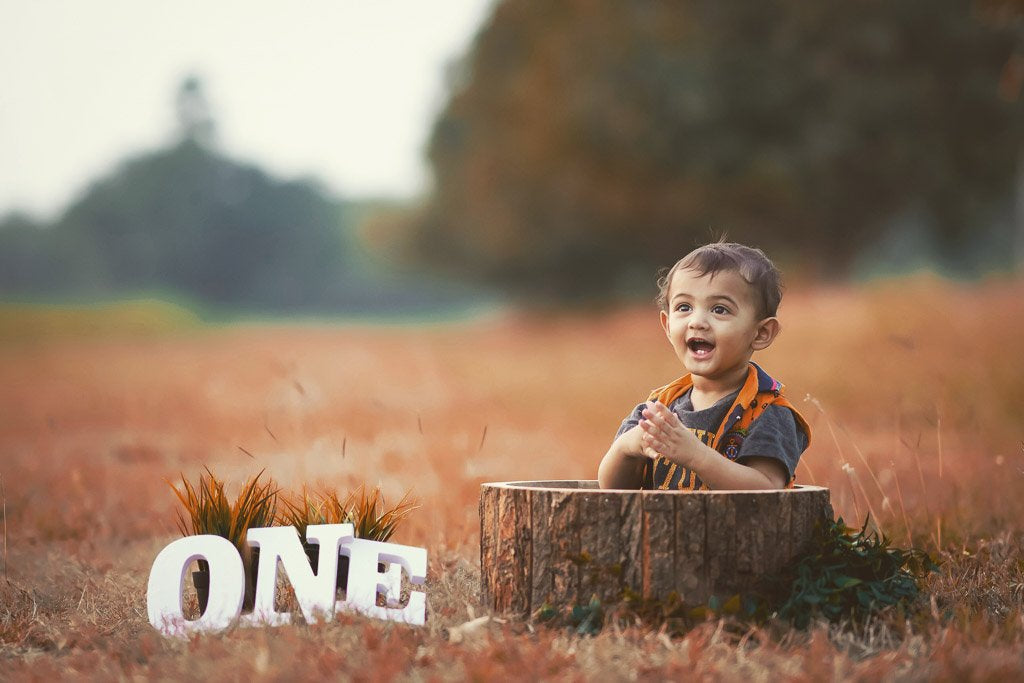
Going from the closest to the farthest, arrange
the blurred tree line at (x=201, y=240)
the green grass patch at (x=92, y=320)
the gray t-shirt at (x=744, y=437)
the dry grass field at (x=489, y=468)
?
the dry grass field at (x=489, y=468) < the gray t-shirt at (x=744, y=437) < the green grass patch at (x=92, y=320) < the blurred tree line at (x=201, y=240)

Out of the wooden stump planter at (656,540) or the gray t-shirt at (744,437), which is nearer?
the wooden stump planter at (656,540)

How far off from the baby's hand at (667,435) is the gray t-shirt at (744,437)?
0.93ft

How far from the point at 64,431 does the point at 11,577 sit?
668 cm

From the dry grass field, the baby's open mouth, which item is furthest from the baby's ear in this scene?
the dry grass field

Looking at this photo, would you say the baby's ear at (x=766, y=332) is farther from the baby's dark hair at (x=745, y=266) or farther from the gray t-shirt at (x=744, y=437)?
the gray t-shirt at (x=744, y=437)

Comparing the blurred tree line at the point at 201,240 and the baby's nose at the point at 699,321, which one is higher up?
the blurred tree line at the point at 201,240

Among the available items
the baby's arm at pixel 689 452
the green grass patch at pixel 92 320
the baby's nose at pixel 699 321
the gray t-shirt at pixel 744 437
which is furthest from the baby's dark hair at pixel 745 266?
the green grass patch at pixel 92 320

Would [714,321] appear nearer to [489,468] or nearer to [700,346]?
[700,346]

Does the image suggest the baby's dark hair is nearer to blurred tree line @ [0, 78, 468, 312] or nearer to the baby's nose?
the baby's nose

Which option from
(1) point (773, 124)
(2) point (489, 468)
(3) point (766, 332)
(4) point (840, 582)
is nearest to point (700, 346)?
(3) point (766, 332)

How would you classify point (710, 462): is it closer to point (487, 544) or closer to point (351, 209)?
point (487, 544)

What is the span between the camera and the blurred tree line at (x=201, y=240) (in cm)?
5884

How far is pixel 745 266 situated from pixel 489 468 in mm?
3685

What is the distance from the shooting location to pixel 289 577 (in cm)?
374
